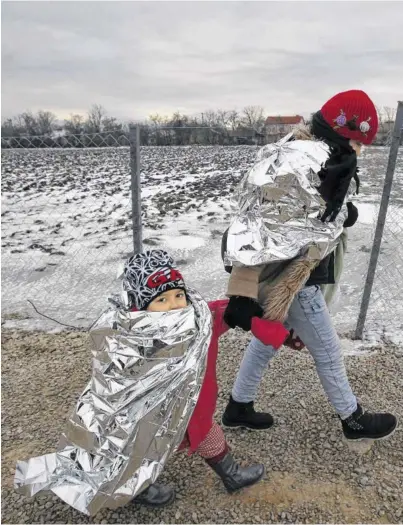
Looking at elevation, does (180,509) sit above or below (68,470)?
Result: below

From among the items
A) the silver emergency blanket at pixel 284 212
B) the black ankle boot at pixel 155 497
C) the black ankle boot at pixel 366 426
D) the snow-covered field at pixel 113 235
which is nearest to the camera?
the silver emergency blanket at pixel 284 212

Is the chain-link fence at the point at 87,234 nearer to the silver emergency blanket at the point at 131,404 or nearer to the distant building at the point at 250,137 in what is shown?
the distant building at the point at 250,137

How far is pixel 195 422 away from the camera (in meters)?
1.95

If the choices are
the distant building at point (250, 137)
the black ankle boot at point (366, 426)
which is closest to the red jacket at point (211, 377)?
the black ankle boot at point (366, 426)

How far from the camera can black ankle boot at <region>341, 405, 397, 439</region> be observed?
245 centimetres

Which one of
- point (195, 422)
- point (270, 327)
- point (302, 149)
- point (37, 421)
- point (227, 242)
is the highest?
point (302, 149)

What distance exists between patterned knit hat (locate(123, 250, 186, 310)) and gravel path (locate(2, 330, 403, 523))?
3.54 ft

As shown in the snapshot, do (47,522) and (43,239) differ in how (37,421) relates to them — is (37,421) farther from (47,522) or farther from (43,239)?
(43,239)

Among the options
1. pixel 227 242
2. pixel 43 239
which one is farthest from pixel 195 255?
pixel 227 242

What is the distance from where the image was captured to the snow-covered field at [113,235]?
15.2ft

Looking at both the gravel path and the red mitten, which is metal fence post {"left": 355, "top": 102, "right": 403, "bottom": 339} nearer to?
the gravel path

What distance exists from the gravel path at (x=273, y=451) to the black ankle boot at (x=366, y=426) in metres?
0.10

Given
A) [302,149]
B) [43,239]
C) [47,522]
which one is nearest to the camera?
[302,149]

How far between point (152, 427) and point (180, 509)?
61 centimetres
